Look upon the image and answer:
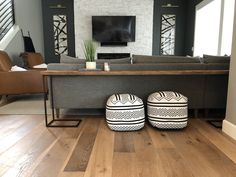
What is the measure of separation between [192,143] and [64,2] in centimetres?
659

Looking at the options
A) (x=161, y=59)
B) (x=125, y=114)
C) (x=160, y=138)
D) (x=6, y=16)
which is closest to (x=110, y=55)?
(x=6, y=16)

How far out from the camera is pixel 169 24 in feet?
23.7

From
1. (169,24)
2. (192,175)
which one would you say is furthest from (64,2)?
(192,175)

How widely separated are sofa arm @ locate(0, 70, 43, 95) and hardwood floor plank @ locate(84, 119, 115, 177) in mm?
1882

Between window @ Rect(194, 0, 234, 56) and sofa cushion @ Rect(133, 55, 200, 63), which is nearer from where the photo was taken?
sofa cushion @ Rect(133, 55, 200, 63)

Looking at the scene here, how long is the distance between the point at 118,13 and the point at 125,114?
5490mm

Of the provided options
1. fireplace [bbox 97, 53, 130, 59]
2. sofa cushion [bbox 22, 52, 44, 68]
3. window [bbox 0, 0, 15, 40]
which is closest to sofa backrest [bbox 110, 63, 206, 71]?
sofa cushion [bbox 22, 52, 44, 68]

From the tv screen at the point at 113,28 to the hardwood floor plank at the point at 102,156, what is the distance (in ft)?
16.9

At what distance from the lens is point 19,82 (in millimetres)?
3637

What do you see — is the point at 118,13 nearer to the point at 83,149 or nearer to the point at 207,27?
the point at 207,27

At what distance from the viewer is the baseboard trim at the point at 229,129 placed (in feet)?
6.93

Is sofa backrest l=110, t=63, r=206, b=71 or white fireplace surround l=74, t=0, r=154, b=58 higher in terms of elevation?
white fireplace surround l=74, t=0, r=154, b=58

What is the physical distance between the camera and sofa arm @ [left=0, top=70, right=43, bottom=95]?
11.8ft

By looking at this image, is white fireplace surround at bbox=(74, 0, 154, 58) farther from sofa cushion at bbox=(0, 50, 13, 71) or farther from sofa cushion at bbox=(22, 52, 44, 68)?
sofa cushion at bbox=(0, 50, 13, 71)
